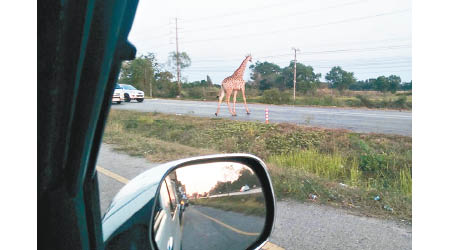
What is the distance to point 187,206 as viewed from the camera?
46.6 inches

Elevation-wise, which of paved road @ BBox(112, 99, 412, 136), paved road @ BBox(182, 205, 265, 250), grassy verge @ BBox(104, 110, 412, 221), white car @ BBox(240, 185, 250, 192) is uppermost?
paved road @ BBox(112, 99, 412, 136)

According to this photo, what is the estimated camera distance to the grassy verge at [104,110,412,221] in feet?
13.6

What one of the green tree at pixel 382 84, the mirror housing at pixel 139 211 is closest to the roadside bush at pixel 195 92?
the green tree at pixel 382 84

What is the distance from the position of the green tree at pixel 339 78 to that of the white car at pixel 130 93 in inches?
683

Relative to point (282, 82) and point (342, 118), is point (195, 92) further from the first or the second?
point (342, 118)

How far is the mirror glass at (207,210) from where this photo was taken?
1183mm

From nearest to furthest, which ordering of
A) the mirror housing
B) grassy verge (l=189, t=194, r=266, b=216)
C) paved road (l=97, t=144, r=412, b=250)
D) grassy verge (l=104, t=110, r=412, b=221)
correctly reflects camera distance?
the mirror housing, grassy verge (l=189, t=194, r=266, b=216), paved road (l=97, t=144, r=412, b=250), grassy verge (l=104, t=110, r=412, b=221)

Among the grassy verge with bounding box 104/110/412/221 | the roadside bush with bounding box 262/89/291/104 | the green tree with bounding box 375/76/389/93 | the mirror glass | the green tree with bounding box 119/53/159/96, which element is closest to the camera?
the mirror glass

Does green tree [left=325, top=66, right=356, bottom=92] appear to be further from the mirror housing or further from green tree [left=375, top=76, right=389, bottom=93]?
the mirror housing

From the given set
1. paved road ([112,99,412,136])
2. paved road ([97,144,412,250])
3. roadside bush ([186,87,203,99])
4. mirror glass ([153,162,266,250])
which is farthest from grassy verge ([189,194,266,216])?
roadside bush ([186,87,203,99])

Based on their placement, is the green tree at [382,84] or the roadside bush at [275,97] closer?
the roadside bush at [275,97]

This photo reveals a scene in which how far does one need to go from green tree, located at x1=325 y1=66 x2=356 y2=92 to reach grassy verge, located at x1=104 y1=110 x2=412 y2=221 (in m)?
23.6

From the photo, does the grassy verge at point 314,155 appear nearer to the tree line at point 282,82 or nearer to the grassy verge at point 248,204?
the grassy verge at point 248,204

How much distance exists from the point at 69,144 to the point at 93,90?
0.43 feet
